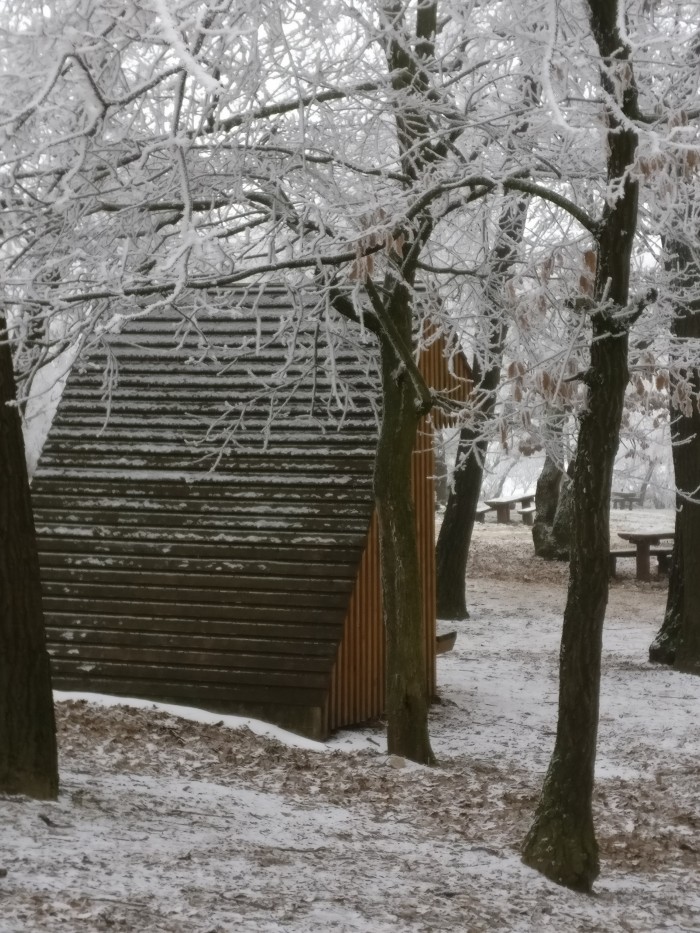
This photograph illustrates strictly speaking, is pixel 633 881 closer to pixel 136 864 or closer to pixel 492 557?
pixel 136 864

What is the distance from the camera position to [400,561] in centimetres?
830

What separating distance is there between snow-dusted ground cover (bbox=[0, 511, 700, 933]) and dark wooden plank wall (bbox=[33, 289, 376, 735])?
57cm

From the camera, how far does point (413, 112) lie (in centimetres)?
782

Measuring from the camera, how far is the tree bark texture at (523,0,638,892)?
5.88m

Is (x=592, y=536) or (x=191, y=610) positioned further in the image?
(x=191, y=610)

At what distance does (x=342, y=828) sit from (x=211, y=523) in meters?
3.69

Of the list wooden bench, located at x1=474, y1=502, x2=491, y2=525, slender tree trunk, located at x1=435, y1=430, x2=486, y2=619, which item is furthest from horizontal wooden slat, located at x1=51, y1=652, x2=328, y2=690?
wooden bench, located at x1=474, y1=502, x2=491, y2=525

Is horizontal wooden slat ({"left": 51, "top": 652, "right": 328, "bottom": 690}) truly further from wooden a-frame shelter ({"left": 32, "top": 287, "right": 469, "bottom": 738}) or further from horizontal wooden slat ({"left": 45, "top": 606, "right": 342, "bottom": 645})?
horizontal wooden slat ({"left": 45, "top": 606, "right": 342, "bottom": 645})

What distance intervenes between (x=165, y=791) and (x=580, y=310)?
3.84m

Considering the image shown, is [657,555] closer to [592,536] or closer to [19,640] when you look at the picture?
[592,536]

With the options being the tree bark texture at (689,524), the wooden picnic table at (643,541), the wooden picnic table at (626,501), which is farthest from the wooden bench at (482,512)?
the tree bark texture at (689,524)

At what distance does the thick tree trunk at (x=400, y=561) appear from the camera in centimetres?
827

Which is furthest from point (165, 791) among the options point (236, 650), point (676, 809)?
point (676, 809)

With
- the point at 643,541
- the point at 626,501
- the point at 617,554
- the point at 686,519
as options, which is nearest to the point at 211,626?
the point at 686,519
